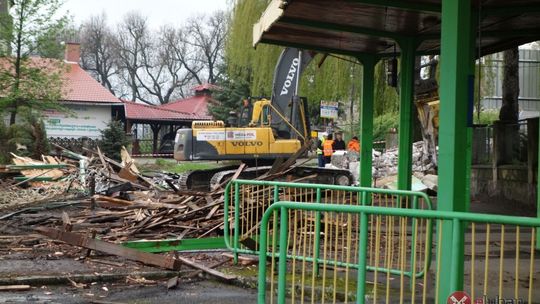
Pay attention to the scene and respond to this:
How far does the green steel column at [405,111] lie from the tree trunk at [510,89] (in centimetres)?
459

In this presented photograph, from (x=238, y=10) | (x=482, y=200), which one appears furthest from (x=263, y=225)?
(x=238, y=10)

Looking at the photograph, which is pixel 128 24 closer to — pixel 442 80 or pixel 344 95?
pixel 344 95

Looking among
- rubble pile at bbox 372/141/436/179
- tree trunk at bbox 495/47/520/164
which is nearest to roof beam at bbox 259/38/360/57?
tree trunk at bbox 495/47/520/164

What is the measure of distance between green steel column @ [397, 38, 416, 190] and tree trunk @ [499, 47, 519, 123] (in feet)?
15.1

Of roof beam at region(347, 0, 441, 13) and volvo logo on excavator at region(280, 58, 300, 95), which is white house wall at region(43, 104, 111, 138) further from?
roof beam at region(347, 0, 441, 13)

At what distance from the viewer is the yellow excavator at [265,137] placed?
19.0 m

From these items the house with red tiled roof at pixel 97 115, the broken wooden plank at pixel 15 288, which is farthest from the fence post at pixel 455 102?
the house with red tiled roof at pixel 97 115

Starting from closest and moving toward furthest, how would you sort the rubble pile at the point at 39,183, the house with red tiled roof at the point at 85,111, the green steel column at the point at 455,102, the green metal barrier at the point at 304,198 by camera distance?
the green steel column at the point at 455,102 < the green metal barrier at the point at 304,198 < the rubble pile at the point at 39,183 < the house with red tiled roof at the point at 85,111

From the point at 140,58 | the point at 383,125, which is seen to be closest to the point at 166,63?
the point at 140,58

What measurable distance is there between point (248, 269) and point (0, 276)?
2.91 m

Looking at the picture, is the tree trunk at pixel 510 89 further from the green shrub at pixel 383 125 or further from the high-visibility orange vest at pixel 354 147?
the green shrub at pixel 383 125

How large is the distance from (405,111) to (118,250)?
5749 millimetres

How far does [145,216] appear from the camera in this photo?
1005 centimetres

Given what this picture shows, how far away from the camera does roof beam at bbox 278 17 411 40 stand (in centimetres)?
944
